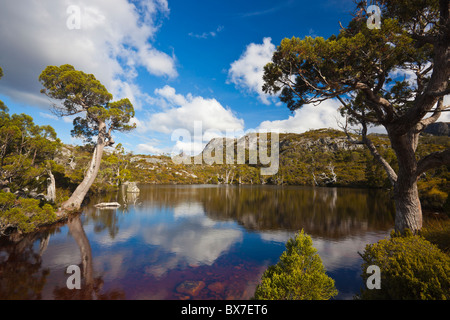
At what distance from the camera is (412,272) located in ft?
15.8

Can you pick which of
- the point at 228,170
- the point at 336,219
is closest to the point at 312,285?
the point at 336,219

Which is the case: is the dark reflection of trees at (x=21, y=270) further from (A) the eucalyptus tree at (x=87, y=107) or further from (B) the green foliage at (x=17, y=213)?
(A) the eucalyptus tree at (x=87, y=107)

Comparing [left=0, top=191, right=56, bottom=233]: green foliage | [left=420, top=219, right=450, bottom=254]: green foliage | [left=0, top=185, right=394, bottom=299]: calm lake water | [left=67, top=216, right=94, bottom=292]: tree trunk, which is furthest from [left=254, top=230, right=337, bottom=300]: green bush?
[left=0, top=191, right=56, bottom=233]: green foliage

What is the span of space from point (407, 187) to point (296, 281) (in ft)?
27.1

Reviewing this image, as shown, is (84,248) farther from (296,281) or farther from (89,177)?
(89,177)

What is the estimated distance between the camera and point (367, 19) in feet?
25.8

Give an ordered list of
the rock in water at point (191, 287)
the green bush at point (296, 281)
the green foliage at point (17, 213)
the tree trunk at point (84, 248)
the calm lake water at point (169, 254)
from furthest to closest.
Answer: the green foliage at point (17, 213) < the tree trunk at point (84, 248) < the calm lake water at point (169, 254) < the rock in water at point (191, 287) < the green bush at point (296, 281)

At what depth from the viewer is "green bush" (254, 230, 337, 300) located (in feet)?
16.7

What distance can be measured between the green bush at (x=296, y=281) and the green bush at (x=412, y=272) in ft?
4.83

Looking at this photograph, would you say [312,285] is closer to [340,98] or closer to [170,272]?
[170,272]

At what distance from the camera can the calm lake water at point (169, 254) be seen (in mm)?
7430

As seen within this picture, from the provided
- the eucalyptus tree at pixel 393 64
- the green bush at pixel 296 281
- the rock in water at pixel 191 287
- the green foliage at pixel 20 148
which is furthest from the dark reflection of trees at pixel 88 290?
the eucalyptus tree at pixel 393 64

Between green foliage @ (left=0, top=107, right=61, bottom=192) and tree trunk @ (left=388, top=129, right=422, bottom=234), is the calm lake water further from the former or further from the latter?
green foliage @ (left=0, top=107, right=61, bottom=192)
